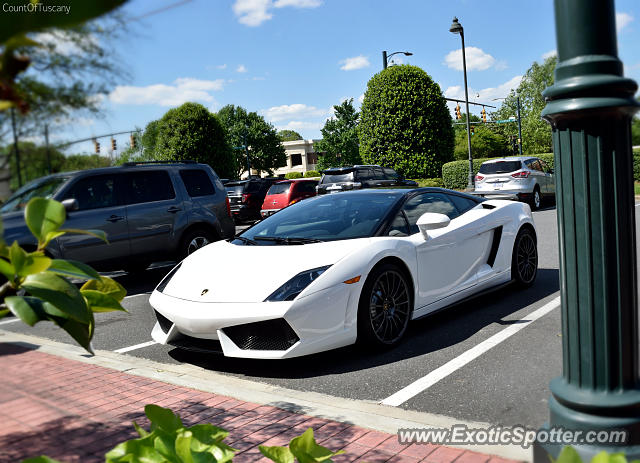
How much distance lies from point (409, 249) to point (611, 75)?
3.13m

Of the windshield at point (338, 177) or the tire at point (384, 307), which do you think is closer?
the tire at point (384, 307)

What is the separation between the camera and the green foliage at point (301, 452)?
112 cm

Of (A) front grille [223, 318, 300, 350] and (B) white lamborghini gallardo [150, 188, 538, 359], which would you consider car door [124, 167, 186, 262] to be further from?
(A) front grille [223, 318, 300, 350]

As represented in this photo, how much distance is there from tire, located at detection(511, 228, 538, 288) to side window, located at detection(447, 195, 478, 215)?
66 centimetres

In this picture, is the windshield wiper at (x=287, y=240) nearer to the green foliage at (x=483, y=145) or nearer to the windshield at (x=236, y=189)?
the windshield at (x=236, y=189)

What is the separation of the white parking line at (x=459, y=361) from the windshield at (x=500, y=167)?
46.1 ft

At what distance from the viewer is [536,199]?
1931 cm

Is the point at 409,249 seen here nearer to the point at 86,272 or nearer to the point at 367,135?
the point at 86,272

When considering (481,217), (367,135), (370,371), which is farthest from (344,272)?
(367,135)

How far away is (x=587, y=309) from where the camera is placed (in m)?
2.05

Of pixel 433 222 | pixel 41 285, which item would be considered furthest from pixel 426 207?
pixel 41 285

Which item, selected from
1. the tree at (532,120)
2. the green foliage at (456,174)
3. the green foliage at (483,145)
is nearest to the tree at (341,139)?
the green foliage at (483,145)

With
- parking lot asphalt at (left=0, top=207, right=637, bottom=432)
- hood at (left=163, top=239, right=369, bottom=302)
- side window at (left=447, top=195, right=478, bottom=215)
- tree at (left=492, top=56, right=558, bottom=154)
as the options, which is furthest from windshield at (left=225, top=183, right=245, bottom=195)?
tree at (left=492, top=56, right=558, bottom=154)

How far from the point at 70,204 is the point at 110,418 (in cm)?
290
